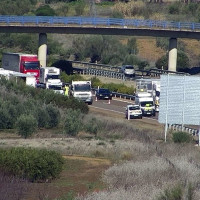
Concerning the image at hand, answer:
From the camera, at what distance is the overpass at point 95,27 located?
8144 cm

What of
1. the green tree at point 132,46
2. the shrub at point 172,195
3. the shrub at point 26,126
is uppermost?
the shrub at point 172,195

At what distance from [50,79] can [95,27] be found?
13983mm

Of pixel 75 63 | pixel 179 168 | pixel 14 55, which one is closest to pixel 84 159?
pixel 179 168

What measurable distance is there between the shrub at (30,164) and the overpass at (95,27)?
2210 inches

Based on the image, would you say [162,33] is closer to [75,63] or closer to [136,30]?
[136,30]

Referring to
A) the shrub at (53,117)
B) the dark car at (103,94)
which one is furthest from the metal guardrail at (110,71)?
the shrub at (53,117)

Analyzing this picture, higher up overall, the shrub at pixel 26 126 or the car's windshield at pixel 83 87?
the shrub at pixel 26 126

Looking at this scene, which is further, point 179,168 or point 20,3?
point 20,3

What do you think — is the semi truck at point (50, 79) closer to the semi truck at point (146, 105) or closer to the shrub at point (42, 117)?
the semi truck at point (146, 105)

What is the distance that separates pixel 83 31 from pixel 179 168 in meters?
59.1

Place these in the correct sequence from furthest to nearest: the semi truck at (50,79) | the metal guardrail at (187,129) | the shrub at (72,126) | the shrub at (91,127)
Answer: the semi truck at (50,79) < the metal guardrail at (187,129) < the shrub at (91,127) < the shrub at (72,126)

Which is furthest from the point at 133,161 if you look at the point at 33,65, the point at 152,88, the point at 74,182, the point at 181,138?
the point at 33,65

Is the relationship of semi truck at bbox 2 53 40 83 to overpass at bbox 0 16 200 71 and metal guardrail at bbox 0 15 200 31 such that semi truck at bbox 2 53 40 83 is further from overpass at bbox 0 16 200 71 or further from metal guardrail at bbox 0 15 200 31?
overpass at bbox 0 16 200 71

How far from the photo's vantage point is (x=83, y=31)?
276 ft
